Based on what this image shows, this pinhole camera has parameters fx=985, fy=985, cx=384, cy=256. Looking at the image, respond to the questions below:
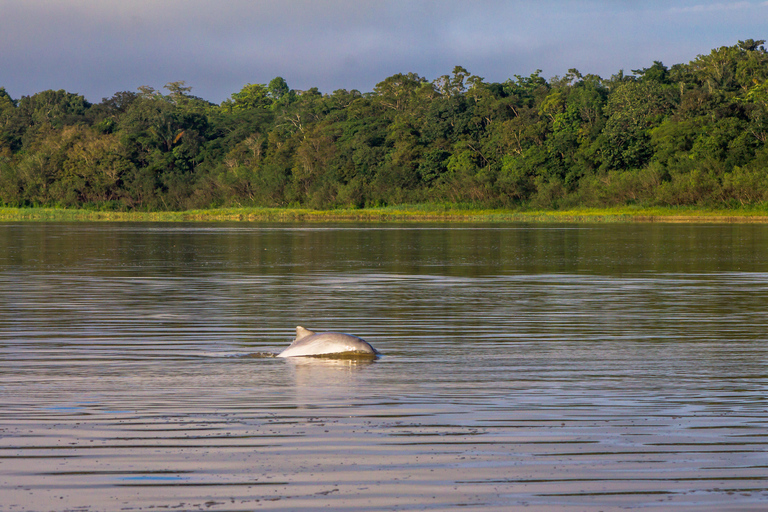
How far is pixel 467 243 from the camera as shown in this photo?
4581 cm

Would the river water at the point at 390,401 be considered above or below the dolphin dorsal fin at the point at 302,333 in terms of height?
below

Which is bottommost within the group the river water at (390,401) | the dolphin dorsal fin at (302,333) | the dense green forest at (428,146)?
the river water at (390,401)

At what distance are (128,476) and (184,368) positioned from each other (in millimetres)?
4711

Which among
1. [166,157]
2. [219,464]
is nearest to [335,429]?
[219,464]

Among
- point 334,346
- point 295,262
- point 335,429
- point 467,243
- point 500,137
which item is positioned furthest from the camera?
point 500,137

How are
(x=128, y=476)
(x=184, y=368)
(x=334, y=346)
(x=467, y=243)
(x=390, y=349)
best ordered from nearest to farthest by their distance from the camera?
(x=128, y=476) < (x=184, y=368) < (x=334, y=346) < (x=390, y=349) < (x=467, y=243)

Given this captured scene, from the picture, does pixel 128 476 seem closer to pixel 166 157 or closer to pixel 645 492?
pixel 645 492

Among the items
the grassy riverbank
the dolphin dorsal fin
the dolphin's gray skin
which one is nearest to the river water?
the dolphin's gray skin

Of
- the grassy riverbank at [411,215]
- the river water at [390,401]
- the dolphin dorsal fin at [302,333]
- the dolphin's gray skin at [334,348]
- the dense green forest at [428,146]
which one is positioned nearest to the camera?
the river water at [390,401]

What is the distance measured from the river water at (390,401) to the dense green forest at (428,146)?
2914 inches

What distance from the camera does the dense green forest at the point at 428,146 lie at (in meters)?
93.5

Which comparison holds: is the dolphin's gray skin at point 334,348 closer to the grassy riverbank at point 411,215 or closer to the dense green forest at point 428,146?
the grassy riverbank at point 411,215

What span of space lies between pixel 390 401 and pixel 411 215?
95.1 metres

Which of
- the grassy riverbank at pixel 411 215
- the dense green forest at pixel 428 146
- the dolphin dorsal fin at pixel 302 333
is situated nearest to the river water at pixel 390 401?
the dolphin dorsal fin at pixel 302 333
